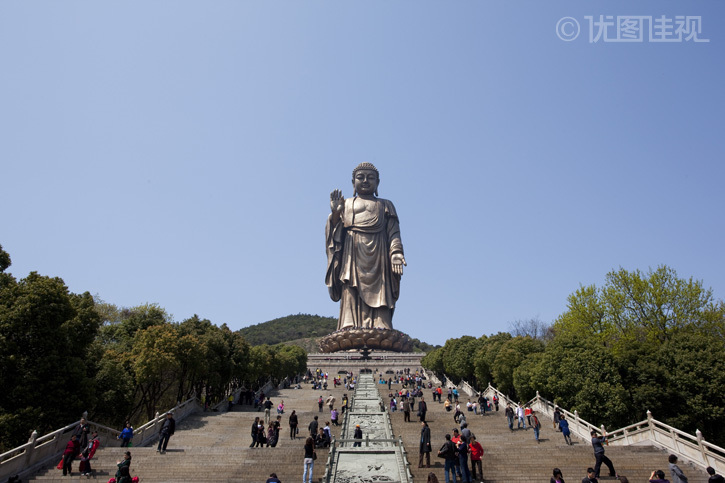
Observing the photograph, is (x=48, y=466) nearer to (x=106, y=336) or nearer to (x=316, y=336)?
(x=106, y=336)

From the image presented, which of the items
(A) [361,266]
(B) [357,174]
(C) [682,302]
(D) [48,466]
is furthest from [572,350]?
(B) [357,174]

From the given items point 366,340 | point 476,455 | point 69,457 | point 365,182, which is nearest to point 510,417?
point 476,455

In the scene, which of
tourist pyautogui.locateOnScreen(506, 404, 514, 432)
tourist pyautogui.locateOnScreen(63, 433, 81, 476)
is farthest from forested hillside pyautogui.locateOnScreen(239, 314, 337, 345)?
tourist pyautogui.locateOnScreen(63, 433, 81, 476)

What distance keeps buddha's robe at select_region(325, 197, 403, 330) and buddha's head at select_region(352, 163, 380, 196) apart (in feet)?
3.45

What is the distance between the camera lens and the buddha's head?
145 ft

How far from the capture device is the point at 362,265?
43.0m

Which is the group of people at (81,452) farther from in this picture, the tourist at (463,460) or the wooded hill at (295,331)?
the wooded hill at (295,331)

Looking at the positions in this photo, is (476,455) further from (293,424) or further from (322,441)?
(293,424)

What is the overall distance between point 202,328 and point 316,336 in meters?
78.2

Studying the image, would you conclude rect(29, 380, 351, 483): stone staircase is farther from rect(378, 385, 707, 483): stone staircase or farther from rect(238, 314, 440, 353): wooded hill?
rect(238, 314, 440, 353): wooded hill

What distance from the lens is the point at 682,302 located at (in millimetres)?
20156

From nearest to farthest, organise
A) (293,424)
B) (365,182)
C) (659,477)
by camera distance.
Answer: (659,477), (293,424), (365,182)

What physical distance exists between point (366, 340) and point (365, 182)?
43.0 ft

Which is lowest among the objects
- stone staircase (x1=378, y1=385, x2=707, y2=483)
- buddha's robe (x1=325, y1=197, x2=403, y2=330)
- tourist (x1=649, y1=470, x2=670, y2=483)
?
stone staircase (x1=378, y1=385, x2=707, y2=483)
